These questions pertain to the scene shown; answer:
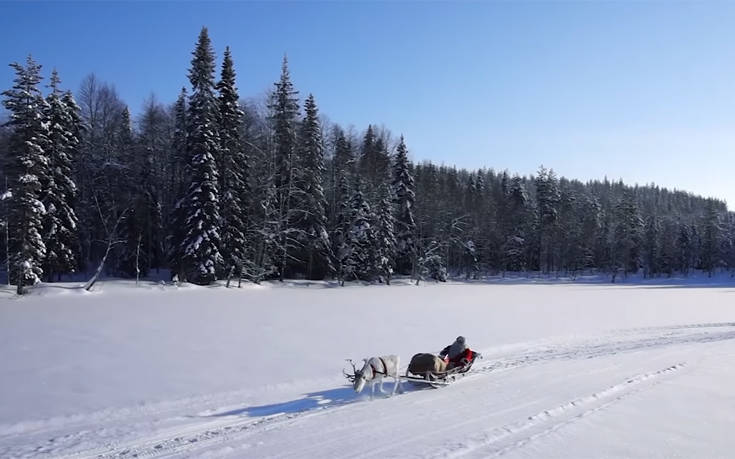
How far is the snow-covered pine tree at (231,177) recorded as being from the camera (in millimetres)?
35750

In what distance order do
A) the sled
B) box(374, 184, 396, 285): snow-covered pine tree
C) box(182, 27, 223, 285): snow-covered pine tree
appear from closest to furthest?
the sled < box(182, 27, 223, 285): snow-covered pine tree < box(374, 184, 396, 285): snow-covered pine tree

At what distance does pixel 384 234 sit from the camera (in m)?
46.0

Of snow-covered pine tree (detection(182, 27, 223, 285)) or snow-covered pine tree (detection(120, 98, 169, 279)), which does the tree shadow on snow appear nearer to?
snow-covered pine tree (detection(182, 27, 223, 285))

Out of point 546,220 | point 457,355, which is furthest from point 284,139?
point 546,220

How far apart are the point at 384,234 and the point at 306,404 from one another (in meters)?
36.9

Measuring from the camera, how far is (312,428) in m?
→ 7.56

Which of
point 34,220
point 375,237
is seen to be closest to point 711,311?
point 375,237

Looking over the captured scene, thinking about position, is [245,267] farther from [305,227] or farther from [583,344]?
[583,344]

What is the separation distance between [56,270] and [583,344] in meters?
32.5

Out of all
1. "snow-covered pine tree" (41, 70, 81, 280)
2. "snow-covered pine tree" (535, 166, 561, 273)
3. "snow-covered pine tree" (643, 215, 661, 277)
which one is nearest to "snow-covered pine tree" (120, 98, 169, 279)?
"snow-covered pine tree" (41, 70, 81, 280)

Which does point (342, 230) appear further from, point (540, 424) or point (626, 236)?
point (626, 236)

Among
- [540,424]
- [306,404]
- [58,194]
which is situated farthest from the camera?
[58,194]

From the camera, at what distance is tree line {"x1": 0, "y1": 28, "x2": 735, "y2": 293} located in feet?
98.7

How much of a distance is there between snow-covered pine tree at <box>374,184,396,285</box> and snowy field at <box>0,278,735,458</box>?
24269 millimetres
